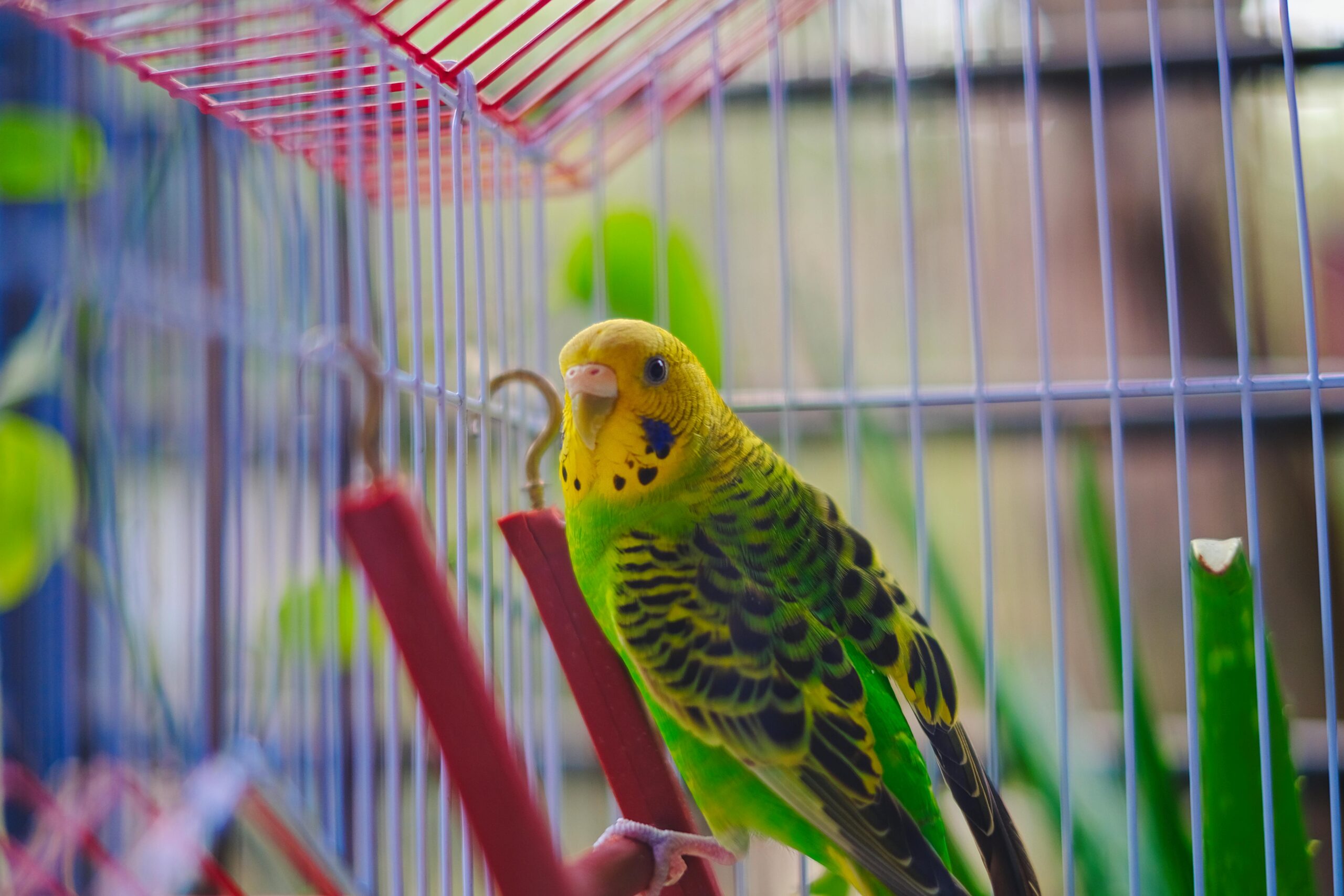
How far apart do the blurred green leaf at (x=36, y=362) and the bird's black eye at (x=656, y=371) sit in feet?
2.40

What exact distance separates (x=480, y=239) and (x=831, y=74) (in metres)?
1.25

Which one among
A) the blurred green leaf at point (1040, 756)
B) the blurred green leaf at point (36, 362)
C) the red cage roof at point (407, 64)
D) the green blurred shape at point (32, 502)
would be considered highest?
the red cage roof at point (407, 64)

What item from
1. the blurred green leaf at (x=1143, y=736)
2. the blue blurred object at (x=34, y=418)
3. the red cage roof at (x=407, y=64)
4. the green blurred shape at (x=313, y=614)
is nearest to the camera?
the red cage roof at (x=407, y=64)

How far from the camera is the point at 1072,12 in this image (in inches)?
67.7

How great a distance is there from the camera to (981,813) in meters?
0.81

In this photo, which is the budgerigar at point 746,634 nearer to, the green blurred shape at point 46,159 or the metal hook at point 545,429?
the metal hook at point 545,429

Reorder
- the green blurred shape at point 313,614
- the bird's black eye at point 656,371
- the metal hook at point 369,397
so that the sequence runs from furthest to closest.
Result: the green blurred shape at point 313,614 → the bird's black eye at point 656,371 → the metal hook at point 369,397

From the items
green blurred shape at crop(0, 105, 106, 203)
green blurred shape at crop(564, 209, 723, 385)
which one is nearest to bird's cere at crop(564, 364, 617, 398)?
green blurred shape at crop(564, 209, 723, 385)

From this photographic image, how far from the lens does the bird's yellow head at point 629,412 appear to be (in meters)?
0.73

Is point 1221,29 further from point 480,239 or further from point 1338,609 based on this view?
point 1338,609

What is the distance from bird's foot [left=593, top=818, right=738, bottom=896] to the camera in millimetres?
645

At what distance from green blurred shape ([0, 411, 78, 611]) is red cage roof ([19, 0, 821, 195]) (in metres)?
0.52

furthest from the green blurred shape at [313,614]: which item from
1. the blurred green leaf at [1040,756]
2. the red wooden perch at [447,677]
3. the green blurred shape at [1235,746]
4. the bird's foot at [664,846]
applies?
the green blurred shape at [1235,746]

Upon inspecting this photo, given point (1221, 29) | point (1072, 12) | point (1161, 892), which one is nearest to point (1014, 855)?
point (1161, 892)
